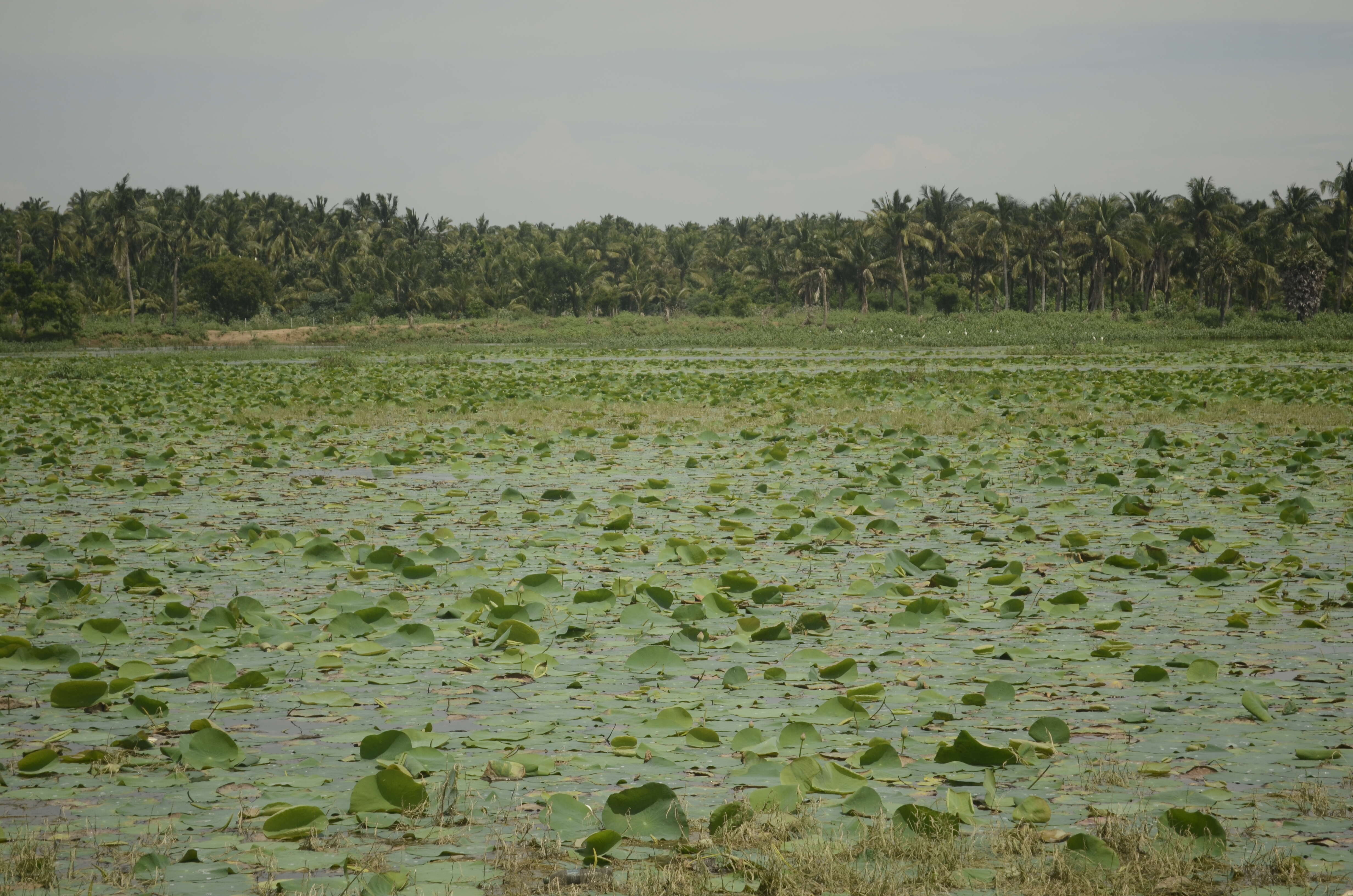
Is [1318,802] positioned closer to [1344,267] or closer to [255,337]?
[255,337]

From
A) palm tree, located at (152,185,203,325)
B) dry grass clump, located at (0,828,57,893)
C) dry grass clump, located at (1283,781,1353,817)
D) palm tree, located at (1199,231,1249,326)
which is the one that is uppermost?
palm tree, located at (152,185,203,325)

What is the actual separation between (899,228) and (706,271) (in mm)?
18189

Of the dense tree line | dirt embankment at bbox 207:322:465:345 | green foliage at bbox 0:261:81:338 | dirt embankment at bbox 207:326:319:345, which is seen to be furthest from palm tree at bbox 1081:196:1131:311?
green foliage at bbox 0:261:81:338

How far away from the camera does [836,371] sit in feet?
80.8

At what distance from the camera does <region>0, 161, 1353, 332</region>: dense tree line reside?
58375mm

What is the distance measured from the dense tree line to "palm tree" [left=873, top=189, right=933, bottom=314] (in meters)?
0.12

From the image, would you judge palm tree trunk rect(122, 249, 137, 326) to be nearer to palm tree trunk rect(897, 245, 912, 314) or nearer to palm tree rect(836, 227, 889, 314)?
palm tree rect(836, 227, 889, 314)

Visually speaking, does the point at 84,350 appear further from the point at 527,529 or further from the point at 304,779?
the point at 304,779

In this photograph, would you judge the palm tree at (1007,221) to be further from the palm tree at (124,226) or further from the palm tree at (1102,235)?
the palm tree at (124,226)

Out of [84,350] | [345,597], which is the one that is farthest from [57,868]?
[84,350]

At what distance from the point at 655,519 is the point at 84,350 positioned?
45.6 m

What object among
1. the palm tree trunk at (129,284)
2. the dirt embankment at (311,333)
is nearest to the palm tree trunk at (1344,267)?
the dirt embankment at (311,333)

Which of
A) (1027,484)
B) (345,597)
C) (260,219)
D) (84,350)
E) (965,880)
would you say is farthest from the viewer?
(260,219)

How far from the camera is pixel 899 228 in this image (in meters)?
65.2
